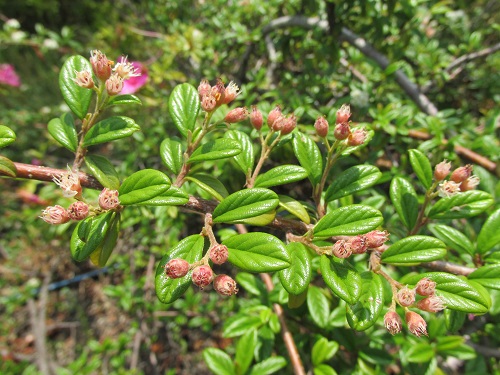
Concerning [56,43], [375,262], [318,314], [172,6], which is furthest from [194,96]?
[56,43]

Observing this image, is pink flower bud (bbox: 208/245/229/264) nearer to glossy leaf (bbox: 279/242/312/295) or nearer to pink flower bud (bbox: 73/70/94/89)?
glossy leaf (bbox: 279/242/312/295)

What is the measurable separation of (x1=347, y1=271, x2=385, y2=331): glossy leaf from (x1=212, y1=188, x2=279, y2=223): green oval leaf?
0.81 feet

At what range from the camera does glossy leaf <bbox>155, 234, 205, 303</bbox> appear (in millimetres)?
609

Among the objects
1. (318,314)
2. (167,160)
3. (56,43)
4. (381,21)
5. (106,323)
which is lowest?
(106,323)

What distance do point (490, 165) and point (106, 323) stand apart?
2.94 metres

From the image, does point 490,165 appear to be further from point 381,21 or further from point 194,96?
point 194,96

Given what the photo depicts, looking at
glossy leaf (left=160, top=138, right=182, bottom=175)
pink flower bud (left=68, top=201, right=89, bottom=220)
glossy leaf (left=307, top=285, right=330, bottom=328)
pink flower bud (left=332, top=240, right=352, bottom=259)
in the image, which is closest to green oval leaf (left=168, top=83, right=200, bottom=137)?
glossy leaf (left=160, top=138, right=182, bottom=175)

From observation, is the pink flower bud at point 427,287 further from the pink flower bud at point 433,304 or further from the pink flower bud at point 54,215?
the pink flower bud at point 54,215

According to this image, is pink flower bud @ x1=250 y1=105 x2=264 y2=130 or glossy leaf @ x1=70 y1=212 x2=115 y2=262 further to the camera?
pink flower bud @ x1=250 y1=105 x2=264 y2=130

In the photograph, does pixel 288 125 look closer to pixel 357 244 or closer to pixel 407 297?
pixel 357 244

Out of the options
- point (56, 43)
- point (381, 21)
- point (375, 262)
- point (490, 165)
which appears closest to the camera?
point (375, 262)

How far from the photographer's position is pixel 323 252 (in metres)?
0.66

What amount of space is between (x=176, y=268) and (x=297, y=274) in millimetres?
224

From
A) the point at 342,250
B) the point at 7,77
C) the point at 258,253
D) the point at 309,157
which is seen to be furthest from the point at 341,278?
the point at 7,77
